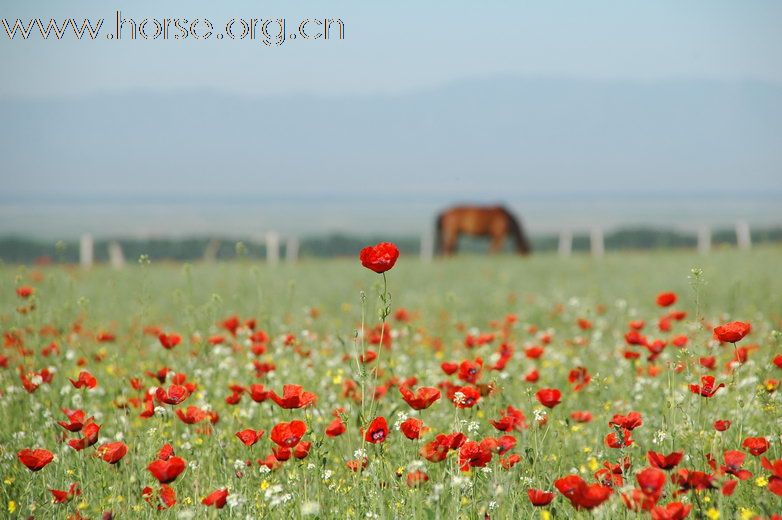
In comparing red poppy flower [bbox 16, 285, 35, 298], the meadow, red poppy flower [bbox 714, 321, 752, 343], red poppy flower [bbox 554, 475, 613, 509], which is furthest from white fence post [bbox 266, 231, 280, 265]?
red poppy flower [bbox 554, 475, 613, 509]

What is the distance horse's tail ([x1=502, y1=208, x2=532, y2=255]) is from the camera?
3319 cm

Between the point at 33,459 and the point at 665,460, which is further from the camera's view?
the point at 33,459

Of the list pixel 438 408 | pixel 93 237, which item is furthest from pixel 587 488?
pixel 93 237

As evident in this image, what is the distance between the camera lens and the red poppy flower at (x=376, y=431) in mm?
3318

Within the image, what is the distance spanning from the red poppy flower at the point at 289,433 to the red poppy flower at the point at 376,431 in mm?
284

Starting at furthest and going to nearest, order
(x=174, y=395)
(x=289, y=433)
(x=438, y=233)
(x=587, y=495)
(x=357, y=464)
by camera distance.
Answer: (x=438, y=233)
(x=174, y=395)
(x=357, y=464)
(x=289, y=433)
(x=587, y=495)

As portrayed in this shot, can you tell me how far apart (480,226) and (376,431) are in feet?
99.2

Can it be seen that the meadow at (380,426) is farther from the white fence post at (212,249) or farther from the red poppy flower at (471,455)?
the white fence post at (212,249)

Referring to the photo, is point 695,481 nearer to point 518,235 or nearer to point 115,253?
point 518,235

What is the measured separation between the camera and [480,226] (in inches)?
1312

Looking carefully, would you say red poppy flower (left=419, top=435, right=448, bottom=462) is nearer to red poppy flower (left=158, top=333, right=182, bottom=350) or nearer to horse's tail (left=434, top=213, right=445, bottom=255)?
red poppy flower (left=158, top=333, right=182, bottom=350)

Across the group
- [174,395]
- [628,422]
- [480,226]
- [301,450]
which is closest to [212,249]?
[480,226]

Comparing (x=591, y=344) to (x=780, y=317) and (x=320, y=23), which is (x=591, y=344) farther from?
(x=320, y=23)

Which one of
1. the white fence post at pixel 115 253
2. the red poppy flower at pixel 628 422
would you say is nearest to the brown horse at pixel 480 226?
the white fence post at pixel 115 253
